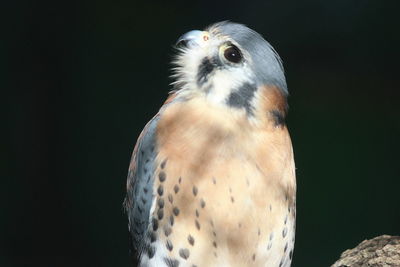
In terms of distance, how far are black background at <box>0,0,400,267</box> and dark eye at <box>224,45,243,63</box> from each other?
217 cm

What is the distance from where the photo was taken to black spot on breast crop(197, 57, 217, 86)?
325cm

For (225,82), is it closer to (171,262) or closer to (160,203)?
(160,203)

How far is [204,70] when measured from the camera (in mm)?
3271

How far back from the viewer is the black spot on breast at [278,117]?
3330 mm

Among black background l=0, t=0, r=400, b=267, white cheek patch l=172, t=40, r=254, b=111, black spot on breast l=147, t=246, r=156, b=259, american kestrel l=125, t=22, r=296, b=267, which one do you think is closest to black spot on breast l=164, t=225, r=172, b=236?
american kestrel l=125, t=22, r=296, b=267

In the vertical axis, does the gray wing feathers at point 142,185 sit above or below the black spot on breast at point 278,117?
below

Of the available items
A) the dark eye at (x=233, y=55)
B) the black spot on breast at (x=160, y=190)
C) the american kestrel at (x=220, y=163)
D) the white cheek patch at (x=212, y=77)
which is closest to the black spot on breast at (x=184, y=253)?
the american kestrel at (x=220, y=163)

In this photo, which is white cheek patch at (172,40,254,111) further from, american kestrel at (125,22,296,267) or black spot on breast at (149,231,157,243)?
black spot on breast at (149,231,157,243)

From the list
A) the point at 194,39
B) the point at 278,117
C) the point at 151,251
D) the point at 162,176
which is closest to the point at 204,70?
the point at 194,39

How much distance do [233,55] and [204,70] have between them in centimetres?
15

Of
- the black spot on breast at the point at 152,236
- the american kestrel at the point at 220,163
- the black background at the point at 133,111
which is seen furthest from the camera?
the black background at the point at 133,111

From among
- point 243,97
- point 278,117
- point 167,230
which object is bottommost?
point 167,230

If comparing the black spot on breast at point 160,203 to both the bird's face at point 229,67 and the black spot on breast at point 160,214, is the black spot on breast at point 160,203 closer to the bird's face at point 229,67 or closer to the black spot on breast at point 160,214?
the black spot on breast at point 160,214

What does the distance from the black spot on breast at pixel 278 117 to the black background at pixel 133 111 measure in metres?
2.06
